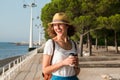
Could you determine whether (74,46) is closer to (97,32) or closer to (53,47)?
(53,47)

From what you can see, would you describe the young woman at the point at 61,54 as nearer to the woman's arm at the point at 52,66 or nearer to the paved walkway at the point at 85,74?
the woman's arm at the point at 52,66

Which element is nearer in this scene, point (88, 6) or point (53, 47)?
point (53, 47)

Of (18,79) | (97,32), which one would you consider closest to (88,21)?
(97,32)

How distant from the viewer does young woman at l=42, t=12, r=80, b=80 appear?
4062mm

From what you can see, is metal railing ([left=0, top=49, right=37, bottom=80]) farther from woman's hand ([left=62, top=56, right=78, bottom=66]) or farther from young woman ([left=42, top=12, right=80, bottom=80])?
woman's hand ([left=62, top=56, right=78, bottom=66])

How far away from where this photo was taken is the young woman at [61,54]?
4.06 metres

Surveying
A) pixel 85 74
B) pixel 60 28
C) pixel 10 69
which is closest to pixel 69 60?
pixel 60 28

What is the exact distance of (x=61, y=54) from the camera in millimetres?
4180

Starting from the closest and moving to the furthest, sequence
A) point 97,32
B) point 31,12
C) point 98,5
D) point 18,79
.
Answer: point 18,79 → point 98,5 → point 97,32 → point 31,12

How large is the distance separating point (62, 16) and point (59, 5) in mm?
36103

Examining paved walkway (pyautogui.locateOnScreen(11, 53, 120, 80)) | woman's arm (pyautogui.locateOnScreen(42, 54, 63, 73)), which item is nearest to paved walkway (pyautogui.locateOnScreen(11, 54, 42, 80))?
paved walkway (pyautogui.locateOnScreen(11, 53, 120, 80))

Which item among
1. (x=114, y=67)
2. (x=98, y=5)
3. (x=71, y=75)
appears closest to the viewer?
(x=71, y=75)

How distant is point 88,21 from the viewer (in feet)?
123

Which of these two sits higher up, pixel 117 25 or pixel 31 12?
pixel 31 12
